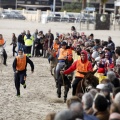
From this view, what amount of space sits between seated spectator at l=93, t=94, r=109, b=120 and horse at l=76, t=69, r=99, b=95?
4.33 meters

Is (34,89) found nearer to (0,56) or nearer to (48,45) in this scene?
(0,56)

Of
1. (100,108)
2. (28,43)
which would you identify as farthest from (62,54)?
(28,43)

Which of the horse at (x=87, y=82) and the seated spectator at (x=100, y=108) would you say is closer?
the seated spectator at (x=100, y=108)

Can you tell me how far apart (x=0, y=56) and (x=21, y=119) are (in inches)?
401

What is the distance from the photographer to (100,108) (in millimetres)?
8805

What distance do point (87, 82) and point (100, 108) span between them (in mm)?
5441

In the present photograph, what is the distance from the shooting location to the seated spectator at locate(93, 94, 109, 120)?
8.78 m

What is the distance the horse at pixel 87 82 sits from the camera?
13853mm

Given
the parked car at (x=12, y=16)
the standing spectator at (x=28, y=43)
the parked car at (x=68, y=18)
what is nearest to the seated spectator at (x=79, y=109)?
the standing spectator at (x=28, y=43)

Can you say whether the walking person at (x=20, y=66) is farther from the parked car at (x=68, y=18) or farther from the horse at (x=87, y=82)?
the parked car at (x=68, y=18)

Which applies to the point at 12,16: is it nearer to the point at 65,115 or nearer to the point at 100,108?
the point at 100,108

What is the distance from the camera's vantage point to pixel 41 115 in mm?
15258

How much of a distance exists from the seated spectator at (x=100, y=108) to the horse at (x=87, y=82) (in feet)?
14.2

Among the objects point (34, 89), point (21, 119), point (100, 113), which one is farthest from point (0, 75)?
point (100, 113)
